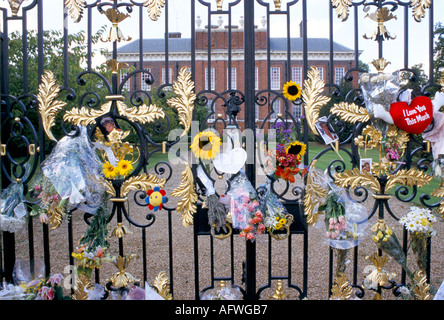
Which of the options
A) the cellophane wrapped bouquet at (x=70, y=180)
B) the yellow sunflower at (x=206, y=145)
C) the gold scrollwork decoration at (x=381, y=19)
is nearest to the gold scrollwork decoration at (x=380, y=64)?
the gold scrollwork decoration at (x=381, y=19)

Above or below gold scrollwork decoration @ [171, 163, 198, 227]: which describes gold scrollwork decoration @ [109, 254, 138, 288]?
below

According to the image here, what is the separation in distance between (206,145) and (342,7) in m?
1.50

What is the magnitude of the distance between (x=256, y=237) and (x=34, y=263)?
184cm

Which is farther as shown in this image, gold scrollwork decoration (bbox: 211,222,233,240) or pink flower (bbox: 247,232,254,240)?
gold scrollwork decoration (bbox: 211,222,233,240)

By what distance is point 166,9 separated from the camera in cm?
267

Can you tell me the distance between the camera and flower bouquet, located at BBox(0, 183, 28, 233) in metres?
2.63

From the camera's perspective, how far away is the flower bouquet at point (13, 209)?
8.63 ft

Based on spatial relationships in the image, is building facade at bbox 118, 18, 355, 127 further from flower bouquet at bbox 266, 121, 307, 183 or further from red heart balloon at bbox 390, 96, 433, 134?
red heart balloon at bbox 390, 96, 433, 134

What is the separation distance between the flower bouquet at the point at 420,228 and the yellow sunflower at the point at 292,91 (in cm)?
127

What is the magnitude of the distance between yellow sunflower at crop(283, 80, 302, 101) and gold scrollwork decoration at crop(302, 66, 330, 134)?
0.06m

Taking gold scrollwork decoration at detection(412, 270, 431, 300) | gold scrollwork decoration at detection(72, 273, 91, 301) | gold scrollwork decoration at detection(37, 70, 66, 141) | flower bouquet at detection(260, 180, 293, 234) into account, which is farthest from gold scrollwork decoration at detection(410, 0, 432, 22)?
gold scrollwork decoration at detection(72, 273, 91, 301)

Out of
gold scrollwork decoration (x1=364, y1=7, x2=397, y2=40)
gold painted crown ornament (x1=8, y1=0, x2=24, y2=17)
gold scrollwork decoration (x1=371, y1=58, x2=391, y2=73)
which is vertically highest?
gold painted crown ornament (x1=8, y1=0, x2=24, y2=17)
